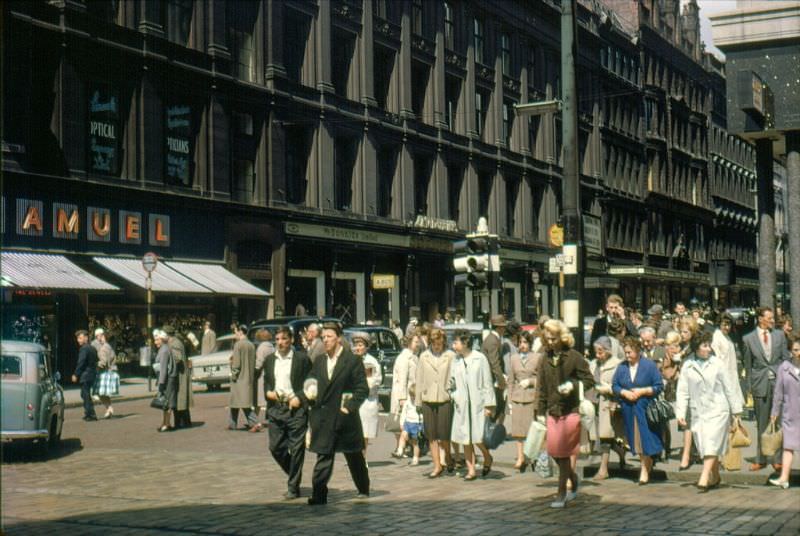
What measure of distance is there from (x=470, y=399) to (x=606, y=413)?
1.61 m

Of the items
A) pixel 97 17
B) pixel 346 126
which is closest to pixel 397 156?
pixel 346 126

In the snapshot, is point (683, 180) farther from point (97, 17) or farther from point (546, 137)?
point (97, 17)

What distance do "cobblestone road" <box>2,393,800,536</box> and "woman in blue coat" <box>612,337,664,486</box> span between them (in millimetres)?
426

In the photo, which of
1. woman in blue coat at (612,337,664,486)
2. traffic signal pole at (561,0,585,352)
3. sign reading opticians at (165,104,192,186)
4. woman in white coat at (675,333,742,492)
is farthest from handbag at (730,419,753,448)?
sign reading opticians at (165,104,192,186)

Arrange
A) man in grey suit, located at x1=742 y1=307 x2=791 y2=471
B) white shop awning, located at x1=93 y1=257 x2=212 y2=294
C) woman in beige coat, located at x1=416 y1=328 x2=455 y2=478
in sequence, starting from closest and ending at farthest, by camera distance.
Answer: woman in beige coat, located at x1=416 y1=328 x2=455 y2=478
man in grey suit, located at x1=742 y1=307 x2=791 y2=471
white shop awning, located at x1=93 y1=257 x2=212 y2=294

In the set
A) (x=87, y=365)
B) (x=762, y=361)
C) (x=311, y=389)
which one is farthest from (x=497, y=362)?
(x=87, y=365)

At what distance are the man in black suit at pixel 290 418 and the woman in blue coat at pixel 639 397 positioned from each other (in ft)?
11.7

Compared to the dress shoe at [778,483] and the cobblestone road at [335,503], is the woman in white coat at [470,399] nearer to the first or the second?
the cobblestone road at [335,503]

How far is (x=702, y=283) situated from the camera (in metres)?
79.5

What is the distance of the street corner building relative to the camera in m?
29.3

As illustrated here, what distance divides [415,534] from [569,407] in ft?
7.89

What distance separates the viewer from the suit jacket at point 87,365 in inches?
847

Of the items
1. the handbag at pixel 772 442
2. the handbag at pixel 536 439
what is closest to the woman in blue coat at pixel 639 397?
the handbag at pixel 772 442

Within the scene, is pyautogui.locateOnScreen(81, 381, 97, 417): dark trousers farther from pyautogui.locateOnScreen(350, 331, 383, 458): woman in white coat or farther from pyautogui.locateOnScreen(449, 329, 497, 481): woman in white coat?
pyautogui.locateOnScreen(449, 329, 497, 481): woman in white coat
